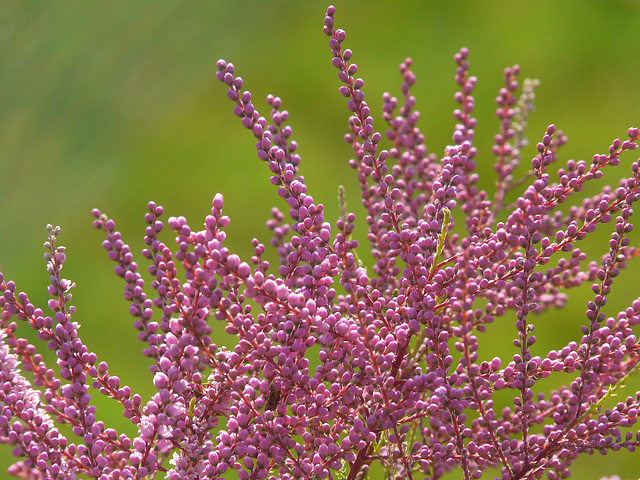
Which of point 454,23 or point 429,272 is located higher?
point 454,23

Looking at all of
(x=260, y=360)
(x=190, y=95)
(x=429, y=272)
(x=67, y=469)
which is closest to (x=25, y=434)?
(x=67, y=469)

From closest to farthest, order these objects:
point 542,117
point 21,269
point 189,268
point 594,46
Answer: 1. point 189,268
2. point 21,269
3. point 542,117
4. point 594,46

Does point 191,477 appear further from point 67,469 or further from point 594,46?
point 594,46

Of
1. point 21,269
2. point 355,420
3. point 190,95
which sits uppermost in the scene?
point 190,95

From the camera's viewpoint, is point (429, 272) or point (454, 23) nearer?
point (429, 272)

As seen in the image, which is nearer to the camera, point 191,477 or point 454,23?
point 191,477

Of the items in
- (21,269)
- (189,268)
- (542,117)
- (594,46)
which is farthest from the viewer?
(594,46)

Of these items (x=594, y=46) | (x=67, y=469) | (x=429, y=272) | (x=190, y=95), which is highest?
(x=594, y=46)

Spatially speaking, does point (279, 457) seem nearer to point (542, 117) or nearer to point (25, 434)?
point (25, 434)

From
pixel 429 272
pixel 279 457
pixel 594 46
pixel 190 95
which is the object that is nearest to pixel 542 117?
pixel 594 46
